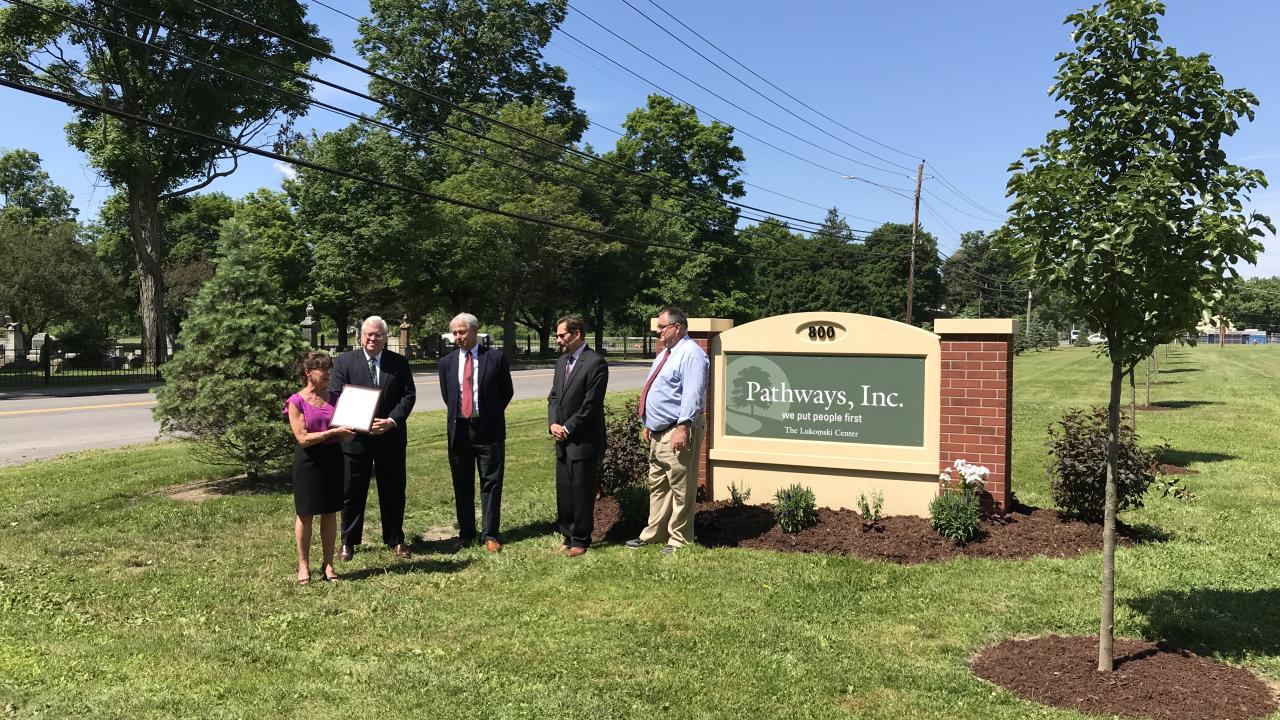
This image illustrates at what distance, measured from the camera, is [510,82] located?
1893 inches

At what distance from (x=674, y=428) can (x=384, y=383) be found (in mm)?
2213

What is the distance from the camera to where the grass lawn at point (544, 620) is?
3926 mm

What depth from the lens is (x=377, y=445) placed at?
21.2 feet

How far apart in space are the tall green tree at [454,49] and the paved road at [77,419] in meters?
24.3

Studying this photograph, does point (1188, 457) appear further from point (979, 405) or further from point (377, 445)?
point (377, 445)

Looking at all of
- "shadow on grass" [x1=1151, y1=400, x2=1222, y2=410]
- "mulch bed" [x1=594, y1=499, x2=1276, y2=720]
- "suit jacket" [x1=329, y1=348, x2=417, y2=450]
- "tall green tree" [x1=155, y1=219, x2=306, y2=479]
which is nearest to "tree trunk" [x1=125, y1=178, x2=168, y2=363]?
"tall green tree" [x1=155, y1=219, x2=306, y2=479]

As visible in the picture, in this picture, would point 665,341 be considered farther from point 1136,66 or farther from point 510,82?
point 510,82

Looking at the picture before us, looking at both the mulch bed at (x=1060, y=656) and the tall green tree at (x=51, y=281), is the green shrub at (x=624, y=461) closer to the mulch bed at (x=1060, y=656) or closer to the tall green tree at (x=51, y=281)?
the mulch bed at (x=1060, y=656)

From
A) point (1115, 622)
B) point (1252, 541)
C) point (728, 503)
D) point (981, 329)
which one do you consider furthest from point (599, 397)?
point (1252, 541)

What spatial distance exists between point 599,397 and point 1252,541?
5218mm

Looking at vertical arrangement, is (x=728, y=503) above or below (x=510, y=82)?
below

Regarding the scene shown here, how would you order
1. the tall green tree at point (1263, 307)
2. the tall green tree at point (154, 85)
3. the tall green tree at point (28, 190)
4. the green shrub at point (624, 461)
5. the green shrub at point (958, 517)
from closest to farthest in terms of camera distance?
1. the green shrub at point (958, 517)
2. the green shrub at point (624, 461)
3. the tall green tree at point (154, 85)
4. the tall green tree at point (28, 190)
5. the tall green tree at point (1263, 307)

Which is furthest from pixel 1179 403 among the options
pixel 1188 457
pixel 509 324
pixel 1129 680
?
pixel 509 324

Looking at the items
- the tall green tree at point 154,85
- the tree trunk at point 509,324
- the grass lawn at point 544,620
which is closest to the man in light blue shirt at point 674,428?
the grass lawn at point 544,620
